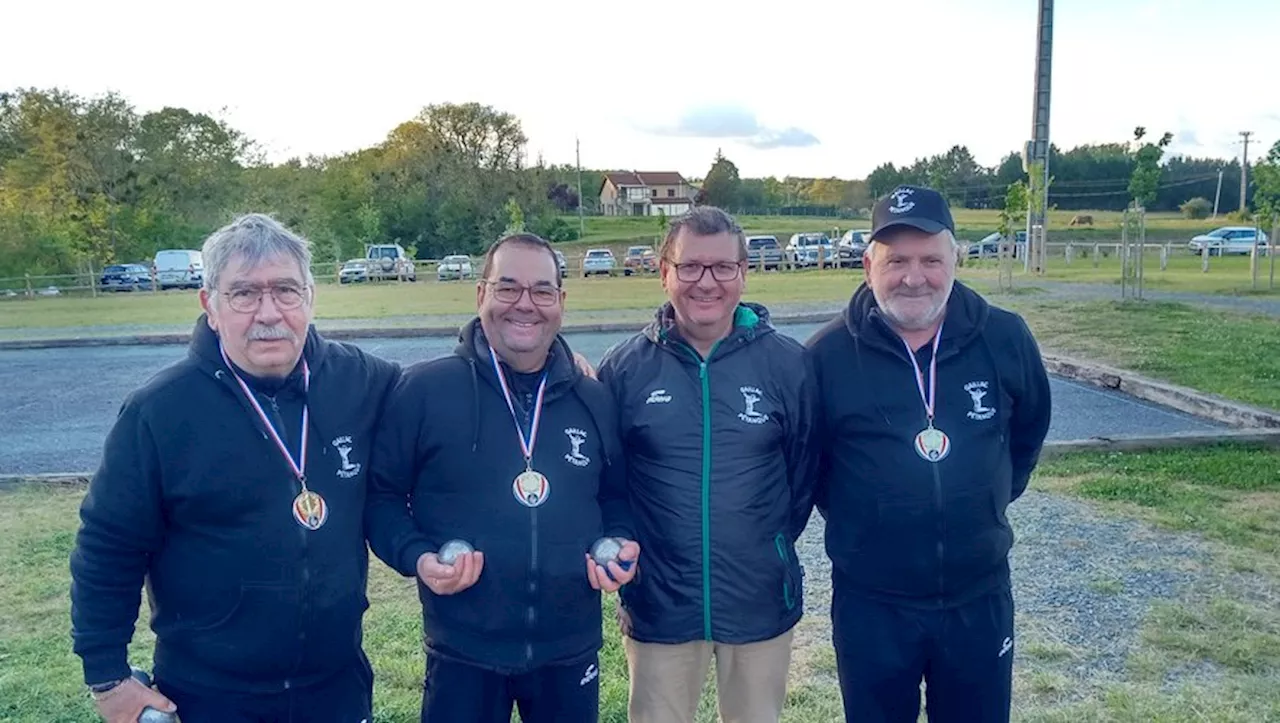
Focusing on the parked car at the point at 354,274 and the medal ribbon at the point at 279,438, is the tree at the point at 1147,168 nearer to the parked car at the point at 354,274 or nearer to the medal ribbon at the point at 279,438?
the parked car at the point at 354,274

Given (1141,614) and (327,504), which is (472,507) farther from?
(1141,614)

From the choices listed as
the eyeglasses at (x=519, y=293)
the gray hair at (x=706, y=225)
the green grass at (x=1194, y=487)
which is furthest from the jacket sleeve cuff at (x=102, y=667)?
the green grass at (x=1194, y=487)

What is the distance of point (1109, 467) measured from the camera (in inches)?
309

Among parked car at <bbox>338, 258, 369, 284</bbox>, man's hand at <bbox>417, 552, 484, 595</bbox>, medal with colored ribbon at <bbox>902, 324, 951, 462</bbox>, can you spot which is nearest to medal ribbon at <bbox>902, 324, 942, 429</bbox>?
medal with colored ribbon at <bbox>902, 324, 951, 462</bbox>

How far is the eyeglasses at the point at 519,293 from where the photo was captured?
9.87 ft

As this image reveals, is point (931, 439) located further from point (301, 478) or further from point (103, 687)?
point (103, 687)

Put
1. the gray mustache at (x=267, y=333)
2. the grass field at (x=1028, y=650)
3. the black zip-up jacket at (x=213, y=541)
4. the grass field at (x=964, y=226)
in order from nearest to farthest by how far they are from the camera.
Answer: the black zip-up jacket at (x=213, y=541), the gray mustache at (x=267, y=333), the grass field at (x=1028, y=650), the grass field at (x=964, y=226)

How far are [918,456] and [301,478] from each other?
1.87 metres

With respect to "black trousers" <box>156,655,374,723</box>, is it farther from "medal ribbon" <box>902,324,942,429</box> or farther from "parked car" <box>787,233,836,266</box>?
"parked car" <box>787,233,836,266</box>

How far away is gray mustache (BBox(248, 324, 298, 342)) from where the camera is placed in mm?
2682

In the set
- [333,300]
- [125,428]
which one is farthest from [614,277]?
[125,428]

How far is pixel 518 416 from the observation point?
2961 millimetres

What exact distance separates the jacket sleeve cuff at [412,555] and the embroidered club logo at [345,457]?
0.89 ft

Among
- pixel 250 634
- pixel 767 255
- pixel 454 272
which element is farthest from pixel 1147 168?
pixel 250 634
